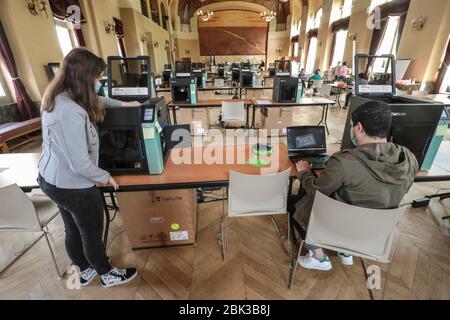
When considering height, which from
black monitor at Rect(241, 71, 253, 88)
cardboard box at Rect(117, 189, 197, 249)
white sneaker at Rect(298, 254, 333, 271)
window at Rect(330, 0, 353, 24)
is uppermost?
window at Rect(330, 0, 353, 24)

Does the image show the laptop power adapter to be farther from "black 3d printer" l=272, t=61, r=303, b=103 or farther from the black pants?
the black pants

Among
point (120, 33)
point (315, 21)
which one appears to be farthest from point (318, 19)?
point (120, 33)

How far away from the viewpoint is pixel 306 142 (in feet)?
5.49

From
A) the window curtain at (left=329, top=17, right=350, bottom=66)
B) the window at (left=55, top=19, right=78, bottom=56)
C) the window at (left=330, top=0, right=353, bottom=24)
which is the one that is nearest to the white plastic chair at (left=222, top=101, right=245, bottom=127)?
the window at (left=55, top=19, right=78, bottom=56)

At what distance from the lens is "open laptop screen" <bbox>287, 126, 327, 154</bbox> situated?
1.66m

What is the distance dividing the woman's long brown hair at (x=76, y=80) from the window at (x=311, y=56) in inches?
528

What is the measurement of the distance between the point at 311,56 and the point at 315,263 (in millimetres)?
14211

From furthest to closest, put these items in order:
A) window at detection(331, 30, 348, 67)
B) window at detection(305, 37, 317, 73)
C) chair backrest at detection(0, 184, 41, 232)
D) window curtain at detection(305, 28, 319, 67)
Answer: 1. window at detection(305, 37, 317, 73)
2. window curtain at detection(305, 28, 319, 67)
3. window at detection(331, 30, 348, 67)
4. chair backrest at detection(0, 184, 41, 232)

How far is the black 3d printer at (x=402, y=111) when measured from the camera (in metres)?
1.30

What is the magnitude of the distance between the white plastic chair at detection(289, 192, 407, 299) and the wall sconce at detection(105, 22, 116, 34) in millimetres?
8561

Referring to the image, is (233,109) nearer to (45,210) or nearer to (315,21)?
(45,210)

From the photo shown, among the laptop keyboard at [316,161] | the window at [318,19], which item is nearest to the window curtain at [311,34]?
the window at [318,19]
